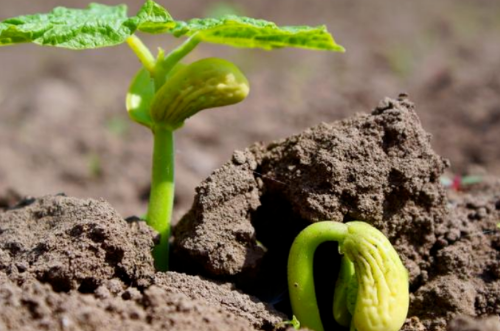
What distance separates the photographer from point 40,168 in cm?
489

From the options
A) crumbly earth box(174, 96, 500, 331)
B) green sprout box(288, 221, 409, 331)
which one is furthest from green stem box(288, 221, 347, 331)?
→ crumbly earth box(174, 96, 500, 331)

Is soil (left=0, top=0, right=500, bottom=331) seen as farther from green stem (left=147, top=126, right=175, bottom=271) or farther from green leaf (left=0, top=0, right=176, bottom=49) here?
green leaf (left=0, top=0, right=176, bottom=49)

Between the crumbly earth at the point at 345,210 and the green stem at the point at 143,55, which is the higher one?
the green stem at the point at 143,55

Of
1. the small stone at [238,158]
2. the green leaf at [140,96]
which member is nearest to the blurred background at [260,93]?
the green leaf at [140,96]

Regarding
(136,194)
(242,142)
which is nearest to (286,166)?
(136,194)

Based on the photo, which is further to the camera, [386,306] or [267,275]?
[267,275]

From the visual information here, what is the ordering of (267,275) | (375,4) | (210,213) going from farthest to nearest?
(375,4), (267,275), (210,213)

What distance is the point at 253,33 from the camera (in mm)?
2424

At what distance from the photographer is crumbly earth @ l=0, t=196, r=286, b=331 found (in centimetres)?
189

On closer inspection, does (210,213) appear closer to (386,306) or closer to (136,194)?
(386,306)

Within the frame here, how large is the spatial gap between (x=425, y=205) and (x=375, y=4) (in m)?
5.41

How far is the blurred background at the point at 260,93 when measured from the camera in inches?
189

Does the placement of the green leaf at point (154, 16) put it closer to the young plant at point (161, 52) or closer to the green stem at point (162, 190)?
the young plant at point (161, 52)

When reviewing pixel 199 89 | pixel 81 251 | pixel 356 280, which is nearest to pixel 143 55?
pixel 199 89
